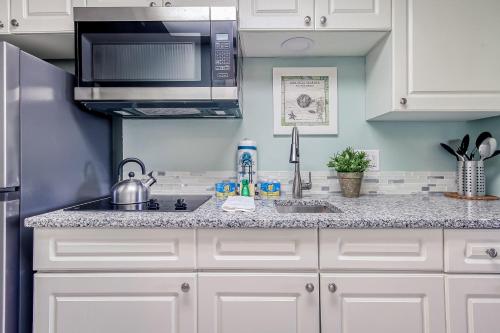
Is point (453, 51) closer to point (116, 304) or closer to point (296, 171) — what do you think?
point (296, 171)

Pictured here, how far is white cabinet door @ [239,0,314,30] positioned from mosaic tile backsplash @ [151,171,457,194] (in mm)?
747

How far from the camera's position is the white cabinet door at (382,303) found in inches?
37.9

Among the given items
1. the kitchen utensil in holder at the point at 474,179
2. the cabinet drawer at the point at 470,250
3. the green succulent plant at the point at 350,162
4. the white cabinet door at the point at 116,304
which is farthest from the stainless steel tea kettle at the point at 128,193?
the kitchen utensil in holder at the point at 474,179

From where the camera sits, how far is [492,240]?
0.96m

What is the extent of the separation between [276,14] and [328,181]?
0.90m

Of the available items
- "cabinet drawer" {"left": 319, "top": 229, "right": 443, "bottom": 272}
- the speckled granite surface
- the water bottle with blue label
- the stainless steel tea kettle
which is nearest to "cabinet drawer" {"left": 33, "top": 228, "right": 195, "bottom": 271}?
the speckled granite surface

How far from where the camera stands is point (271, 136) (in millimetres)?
1621

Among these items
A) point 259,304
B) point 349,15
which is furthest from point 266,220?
point 349,15

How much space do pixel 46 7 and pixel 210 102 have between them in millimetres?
867

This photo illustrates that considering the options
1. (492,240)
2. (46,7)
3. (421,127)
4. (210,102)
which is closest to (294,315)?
Answer: (492,240)

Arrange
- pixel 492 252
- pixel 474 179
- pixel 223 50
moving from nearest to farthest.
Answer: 1. pixel 492 252
2. pixel 223 50
3. pixel 474 179

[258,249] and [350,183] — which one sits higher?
[350,183]

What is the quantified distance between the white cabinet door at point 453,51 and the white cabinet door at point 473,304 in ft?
2.38

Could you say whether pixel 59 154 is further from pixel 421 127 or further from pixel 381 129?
pixel 421 127
